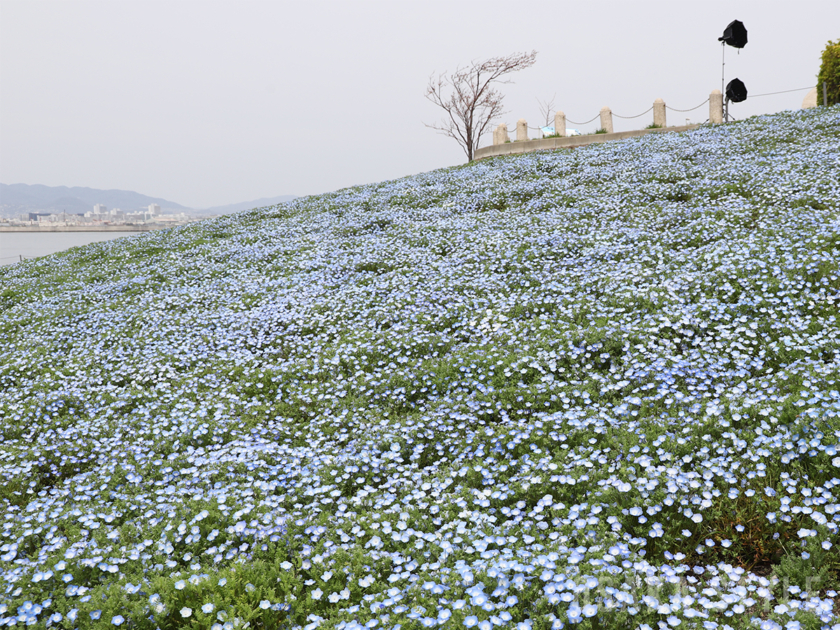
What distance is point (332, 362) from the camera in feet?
24.6

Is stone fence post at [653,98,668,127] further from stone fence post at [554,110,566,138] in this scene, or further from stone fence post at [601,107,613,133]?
stone fence post at [554,110,566,138]

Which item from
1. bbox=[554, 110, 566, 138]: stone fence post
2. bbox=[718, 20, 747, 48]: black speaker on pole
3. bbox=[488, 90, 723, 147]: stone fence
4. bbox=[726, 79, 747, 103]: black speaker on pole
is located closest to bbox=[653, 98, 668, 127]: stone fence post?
bbox=[488, 90, 723, 147]: stone fence

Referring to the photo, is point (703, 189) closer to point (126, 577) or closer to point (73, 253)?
point (126, 577)

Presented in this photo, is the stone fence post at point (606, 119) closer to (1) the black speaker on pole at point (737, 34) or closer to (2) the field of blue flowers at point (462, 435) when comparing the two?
(1) the black speaker on pole at point (737, 34)

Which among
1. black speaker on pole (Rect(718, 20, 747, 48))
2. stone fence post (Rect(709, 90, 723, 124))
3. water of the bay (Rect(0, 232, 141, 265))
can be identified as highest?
black speaker on pole (Rect(718, 20, 747, 48))

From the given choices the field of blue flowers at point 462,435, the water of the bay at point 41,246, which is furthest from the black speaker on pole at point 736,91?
the water of the bay at point 41,246

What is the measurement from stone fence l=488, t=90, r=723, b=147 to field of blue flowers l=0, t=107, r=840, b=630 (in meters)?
19.0

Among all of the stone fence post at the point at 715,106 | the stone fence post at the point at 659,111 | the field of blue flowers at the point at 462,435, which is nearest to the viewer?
the field of blue flowers at the point at 462,435

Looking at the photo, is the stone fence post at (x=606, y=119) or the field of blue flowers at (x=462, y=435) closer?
the field of blue flowers at (x=462, y=435)

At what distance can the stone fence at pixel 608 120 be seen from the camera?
28781 mm

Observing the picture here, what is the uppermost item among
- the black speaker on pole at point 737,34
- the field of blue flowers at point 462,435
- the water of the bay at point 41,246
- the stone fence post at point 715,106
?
the black speaker on pole at point 737,34

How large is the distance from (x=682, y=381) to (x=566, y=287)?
3.23m

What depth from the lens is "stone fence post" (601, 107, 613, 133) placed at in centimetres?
3112

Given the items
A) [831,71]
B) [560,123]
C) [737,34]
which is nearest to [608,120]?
[560,123]
